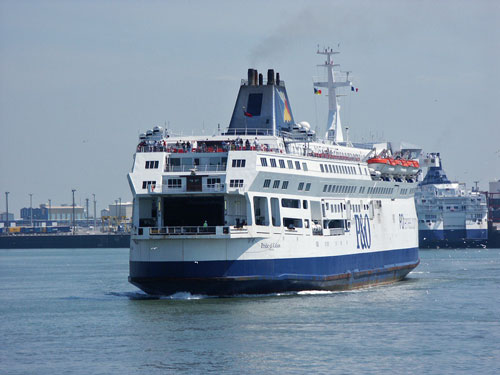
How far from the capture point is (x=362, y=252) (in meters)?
63.0

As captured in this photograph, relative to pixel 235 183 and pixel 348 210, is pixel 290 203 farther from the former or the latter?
pixel 348 210

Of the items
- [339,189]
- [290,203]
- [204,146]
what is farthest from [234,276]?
[339,189]

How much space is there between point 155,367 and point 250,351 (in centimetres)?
415

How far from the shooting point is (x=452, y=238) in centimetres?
17000

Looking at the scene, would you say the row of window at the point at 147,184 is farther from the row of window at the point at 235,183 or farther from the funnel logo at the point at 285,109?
the funnel logo at the point at 285,109

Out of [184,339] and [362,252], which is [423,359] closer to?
[184,339]

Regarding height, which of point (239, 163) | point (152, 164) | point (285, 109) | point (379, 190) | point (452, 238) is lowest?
point (452, 238)

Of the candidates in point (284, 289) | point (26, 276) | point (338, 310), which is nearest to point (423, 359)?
point (338, 310)

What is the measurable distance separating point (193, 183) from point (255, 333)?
1166 cm

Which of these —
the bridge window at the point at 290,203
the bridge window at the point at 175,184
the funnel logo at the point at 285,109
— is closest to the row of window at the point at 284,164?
the bridge window at the point at 290,203

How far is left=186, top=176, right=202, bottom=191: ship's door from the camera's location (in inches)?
1993

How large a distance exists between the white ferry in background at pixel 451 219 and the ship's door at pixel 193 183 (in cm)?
11981

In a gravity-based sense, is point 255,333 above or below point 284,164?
below

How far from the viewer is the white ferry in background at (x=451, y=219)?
554 feet
